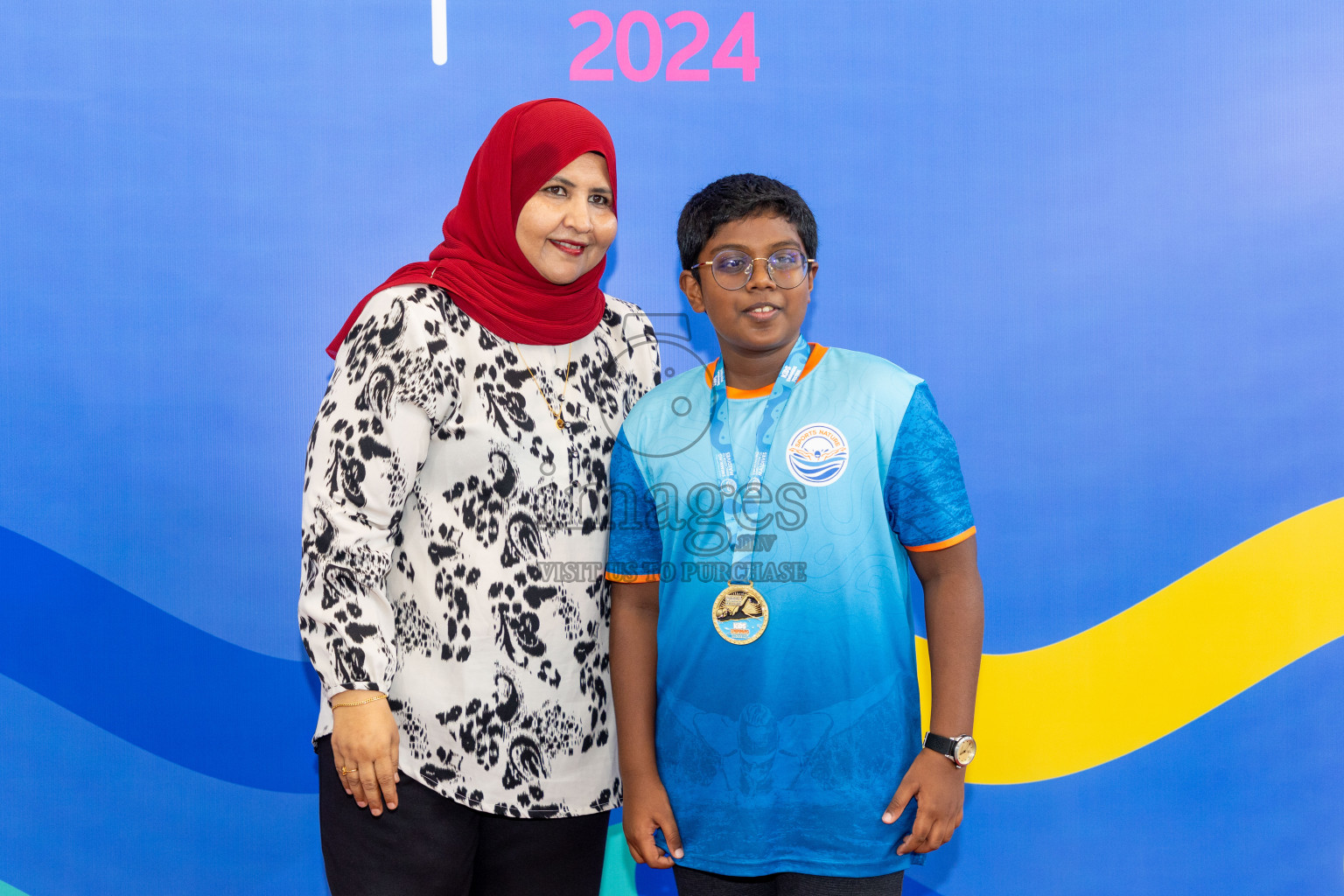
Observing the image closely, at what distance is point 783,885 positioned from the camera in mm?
1396

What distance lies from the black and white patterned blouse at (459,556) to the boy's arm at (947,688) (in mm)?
510

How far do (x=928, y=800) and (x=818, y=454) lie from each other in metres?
0.51

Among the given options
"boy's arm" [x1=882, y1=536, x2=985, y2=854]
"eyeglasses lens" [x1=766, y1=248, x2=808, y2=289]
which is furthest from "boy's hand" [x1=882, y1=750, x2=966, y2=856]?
"eyeglasses lens" [x1=766, y1=248, x2=808, y2=289]

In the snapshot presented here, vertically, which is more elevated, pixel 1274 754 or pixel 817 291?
pixel 817 291

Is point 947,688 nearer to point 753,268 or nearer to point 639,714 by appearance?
point 639,714

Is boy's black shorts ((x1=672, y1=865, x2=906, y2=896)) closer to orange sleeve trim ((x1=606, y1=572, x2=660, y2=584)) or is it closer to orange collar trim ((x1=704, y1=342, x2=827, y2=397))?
orange sleeve trim ((x1=606, y1=572, x2=660, y2=584))

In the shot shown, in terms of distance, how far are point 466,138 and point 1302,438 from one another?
219cm

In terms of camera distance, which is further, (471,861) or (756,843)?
(471,861)

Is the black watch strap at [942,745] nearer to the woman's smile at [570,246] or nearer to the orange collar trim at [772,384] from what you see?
the orange collar trim at [772,384]

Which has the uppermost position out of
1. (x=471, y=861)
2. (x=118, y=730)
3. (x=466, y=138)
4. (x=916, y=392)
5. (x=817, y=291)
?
(x=466, y=138)

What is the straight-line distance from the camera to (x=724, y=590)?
140 centimetres

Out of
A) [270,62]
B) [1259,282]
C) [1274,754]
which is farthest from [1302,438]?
[270,62]

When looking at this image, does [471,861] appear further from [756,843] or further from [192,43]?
[192,43]

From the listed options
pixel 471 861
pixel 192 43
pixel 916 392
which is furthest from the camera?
pixel 192 43
